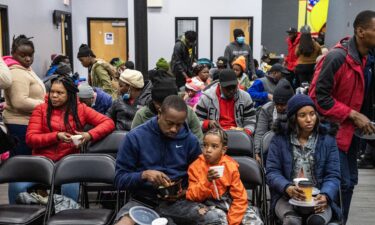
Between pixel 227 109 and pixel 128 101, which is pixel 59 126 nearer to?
pixel 128 101

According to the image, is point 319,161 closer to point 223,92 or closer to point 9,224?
point 223,92

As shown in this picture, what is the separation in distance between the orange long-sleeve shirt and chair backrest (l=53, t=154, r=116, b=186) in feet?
2.34

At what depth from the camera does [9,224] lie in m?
3.32

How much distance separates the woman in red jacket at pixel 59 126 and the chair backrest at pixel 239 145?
1133 mm

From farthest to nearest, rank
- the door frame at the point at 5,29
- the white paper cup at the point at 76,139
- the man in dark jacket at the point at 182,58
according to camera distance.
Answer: the door frame at the point at 5,29 < the man in dark jacket at the point at 182,58 < the white paper cup at the point at 76,139

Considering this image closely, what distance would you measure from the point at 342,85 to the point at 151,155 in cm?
137

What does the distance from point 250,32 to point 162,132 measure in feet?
28.6

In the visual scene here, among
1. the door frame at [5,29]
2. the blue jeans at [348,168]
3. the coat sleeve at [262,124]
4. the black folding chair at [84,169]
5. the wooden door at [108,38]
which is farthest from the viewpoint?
the wooden door at [108,38]

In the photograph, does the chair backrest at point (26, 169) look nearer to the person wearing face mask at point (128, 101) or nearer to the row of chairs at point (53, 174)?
the row of chairs at point (53, 174)

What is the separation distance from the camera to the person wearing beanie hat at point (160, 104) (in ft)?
12.6

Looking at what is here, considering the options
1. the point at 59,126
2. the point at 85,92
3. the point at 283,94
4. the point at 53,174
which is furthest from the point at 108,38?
the point at 53,174

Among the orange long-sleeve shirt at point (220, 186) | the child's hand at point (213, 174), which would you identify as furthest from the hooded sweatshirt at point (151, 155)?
the child's hand at point (213, 174)

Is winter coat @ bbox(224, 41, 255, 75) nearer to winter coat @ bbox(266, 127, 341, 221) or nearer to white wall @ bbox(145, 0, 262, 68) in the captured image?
white wall @ bbox(145, 0, 262, 68)

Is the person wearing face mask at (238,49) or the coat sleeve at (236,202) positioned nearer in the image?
the coat sleeve at (236,202)
